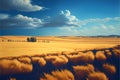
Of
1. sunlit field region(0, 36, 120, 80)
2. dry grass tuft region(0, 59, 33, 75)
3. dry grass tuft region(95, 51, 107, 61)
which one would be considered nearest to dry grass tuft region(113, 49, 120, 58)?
sunlit field region(0, 36, 120, 80)

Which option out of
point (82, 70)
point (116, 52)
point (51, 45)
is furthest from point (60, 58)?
point (116, 52)

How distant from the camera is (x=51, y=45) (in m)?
2.99

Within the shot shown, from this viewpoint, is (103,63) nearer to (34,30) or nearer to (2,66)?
(34,30)

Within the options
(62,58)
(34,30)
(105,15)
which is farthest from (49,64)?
(105,15)

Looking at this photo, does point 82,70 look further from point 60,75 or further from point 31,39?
point 31,39

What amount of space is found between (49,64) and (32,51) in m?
0.25

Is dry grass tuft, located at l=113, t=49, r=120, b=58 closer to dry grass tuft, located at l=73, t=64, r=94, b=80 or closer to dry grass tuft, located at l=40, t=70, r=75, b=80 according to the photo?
dry grass tuft, located at l=73, t=64, r=94, b=80

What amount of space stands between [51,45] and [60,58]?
0.19 m

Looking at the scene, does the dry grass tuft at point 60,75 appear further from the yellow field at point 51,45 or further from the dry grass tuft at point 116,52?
the dry grass tuft at point 116,52

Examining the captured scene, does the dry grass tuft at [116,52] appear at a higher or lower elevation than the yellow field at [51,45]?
lower

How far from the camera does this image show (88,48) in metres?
3.16

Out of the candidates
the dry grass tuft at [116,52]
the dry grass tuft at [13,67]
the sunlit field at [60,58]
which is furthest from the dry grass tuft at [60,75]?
the dry grass tuft at [116,52]

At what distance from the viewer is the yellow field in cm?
280

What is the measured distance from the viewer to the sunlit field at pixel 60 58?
110 inches
